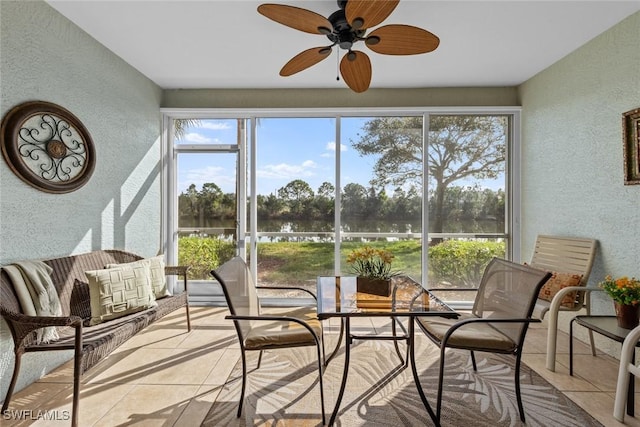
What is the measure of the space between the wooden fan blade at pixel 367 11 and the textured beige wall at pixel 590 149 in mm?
2328

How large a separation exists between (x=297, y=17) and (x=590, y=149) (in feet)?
9.76

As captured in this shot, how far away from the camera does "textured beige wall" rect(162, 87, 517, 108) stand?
419 centimetres

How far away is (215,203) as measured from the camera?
4.38 m

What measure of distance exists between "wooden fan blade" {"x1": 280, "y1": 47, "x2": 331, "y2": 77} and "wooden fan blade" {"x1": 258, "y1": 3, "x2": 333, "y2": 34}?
191mm

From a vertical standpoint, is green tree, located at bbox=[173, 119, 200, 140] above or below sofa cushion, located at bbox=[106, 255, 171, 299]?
above

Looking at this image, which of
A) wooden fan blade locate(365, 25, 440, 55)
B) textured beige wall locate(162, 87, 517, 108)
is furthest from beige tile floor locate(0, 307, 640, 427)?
textured beige wall locate(162, 87, 517, 108)

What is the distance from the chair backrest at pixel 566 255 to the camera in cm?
295

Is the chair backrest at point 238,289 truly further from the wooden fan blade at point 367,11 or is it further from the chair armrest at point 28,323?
the wooden fan blade at point 367,11

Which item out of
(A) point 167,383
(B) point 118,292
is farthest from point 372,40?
(A) point 167,383

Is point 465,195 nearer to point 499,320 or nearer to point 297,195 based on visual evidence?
point 297,195

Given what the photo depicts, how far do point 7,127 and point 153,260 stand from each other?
148 cm

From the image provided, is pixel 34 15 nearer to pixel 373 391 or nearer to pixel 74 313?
pixel 74 313

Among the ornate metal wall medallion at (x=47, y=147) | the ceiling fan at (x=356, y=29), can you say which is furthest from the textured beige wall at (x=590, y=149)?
the ornate metal wall medallion at (x=47, y=147)

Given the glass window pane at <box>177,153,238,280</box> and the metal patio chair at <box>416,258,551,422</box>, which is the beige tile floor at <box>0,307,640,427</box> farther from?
the glass window pane at <box>177,153,238,280</box>
